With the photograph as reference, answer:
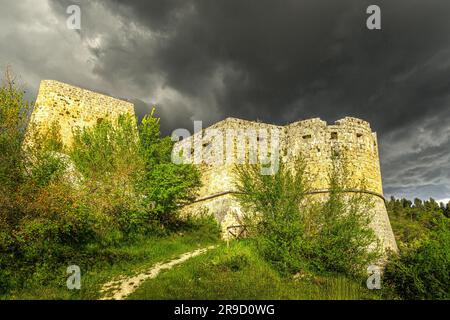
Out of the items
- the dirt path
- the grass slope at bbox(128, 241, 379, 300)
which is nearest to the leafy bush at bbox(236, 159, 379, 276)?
the grass slope at bbox(128, 241, 379, 300)

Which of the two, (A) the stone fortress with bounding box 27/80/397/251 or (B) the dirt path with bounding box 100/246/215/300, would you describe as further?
(A) the stone fortress with bounding box 27/80/397/251

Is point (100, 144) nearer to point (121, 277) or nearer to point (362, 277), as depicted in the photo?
point (121, 277)

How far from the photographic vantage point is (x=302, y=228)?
1171 centimetres

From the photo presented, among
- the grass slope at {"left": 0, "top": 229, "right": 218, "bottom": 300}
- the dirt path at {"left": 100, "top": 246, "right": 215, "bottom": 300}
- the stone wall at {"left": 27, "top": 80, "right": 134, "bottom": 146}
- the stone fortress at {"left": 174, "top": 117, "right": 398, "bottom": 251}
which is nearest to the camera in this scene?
the grass slope at {"left": 0, "top": 229, "right": 218, "bottom": 300}

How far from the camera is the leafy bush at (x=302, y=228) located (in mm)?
11539

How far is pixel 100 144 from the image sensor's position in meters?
17.9

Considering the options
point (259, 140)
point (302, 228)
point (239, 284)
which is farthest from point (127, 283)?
point (259, 140)

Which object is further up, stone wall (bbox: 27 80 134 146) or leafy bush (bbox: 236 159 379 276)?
stone wall (bbox: 27 80 134 146)

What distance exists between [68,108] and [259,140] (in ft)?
41.0

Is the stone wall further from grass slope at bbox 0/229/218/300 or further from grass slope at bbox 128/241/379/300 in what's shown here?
grass slope at bbox 128/241/379/300

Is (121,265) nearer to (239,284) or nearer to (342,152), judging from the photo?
(239,284)

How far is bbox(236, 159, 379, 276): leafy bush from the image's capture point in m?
11.5

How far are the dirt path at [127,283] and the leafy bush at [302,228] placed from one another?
359 centimetres

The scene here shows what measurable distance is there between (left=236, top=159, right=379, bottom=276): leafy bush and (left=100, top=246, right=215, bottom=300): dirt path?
359 centimetres
